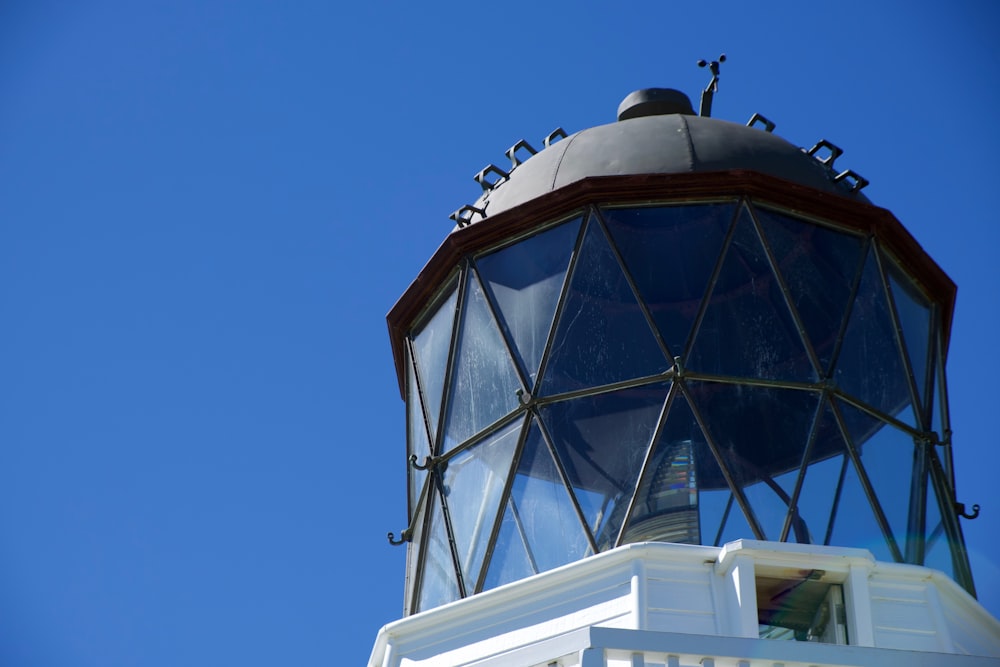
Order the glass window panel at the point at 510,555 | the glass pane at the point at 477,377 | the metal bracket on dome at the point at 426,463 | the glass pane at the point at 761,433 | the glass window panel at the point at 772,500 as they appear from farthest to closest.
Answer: the metal bracket on dome at the point at 426,463, the glass pane at the point at 477,377, the glass window panel at the point at 510,555, the glass pane at the point at 761,433, the glass window panel at the point at 772,500

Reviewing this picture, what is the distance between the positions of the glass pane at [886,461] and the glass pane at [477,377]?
1862 millimetres

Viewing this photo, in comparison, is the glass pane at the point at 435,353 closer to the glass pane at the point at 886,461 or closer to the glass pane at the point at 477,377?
the glass pane at the point at 477,377

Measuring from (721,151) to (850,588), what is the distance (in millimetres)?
2938

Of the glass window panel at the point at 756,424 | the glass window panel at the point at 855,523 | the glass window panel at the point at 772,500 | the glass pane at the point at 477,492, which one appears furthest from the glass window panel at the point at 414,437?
the glass window panel at the point at 855,523

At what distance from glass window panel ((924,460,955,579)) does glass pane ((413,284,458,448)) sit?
2845 mm

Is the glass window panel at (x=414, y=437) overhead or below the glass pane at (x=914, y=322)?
below

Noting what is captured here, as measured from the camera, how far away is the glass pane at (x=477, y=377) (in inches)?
413

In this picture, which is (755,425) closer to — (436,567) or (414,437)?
(436,567)

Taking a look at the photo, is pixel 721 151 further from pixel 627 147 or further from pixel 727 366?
pixel 727 366

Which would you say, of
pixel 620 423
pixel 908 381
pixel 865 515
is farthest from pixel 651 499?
pixel 908 381

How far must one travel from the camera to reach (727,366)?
10109mm

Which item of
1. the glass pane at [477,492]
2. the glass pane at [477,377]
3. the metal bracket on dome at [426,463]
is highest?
the glass pane at [477,377]

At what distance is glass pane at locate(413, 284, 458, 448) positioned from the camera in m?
11.1

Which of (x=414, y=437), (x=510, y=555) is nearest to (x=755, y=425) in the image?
(x=510, y=555)
